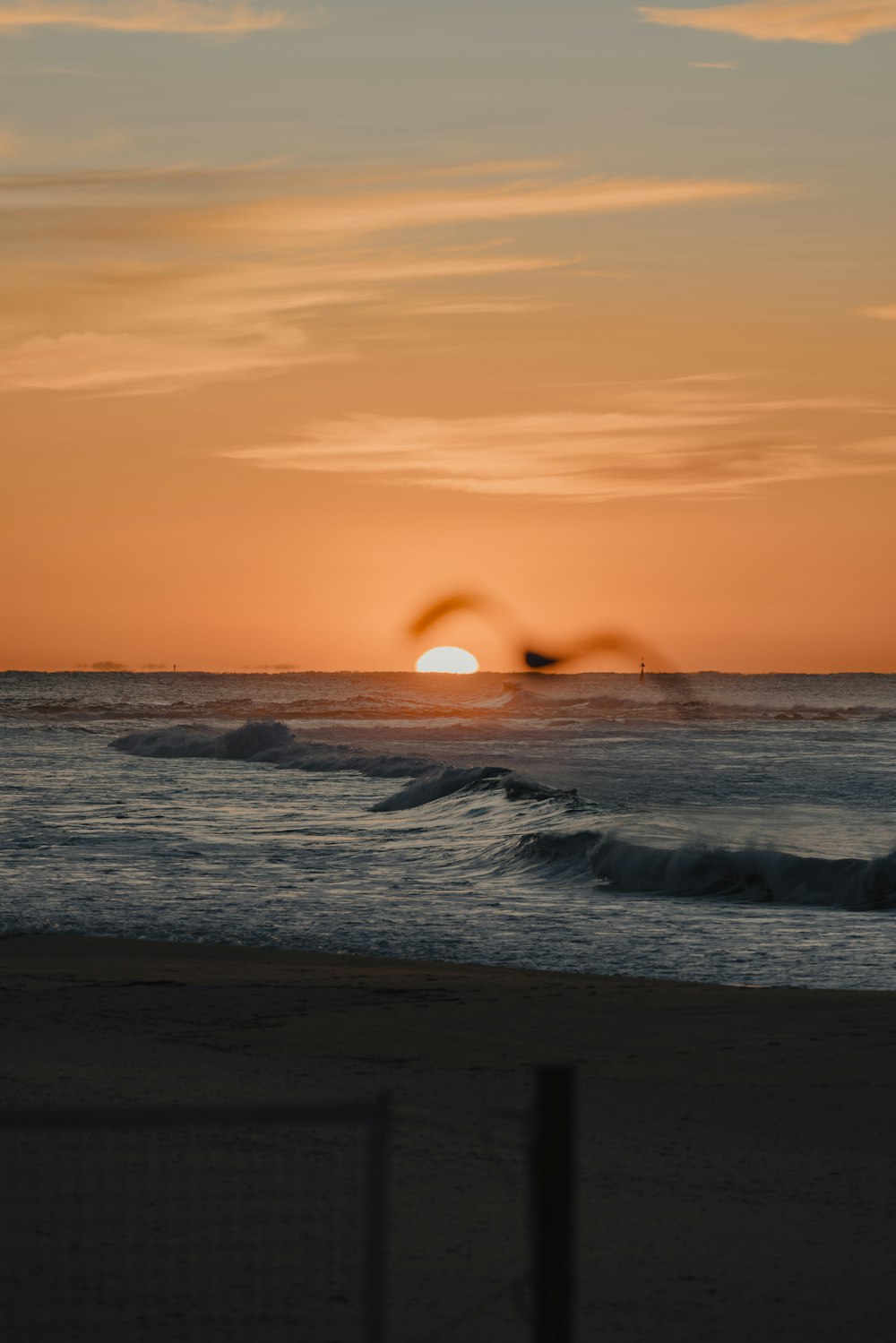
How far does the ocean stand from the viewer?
43.9ft

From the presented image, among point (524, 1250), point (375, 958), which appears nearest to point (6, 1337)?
point (524, 1250)

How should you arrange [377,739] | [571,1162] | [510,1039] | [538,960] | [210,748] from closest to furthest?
[571,1162], [510,1039], [538,960], [210,748], [377,739]

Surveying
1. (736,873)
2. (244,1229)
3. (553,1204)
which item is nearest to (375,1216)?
(553,1204)

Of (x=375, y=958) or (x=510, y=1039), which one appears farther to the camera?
(x=375, y=958)

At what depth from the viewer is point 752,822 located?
23.9 meters

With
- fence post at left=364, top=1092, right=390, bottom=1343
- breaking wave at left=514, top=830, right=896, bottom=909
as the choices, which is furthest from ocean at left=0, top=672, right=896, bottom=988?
fence post at left=364, top=1092, right=390, bottom=1343

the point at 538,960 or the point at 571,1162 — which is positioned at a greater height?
the point at 571,1162

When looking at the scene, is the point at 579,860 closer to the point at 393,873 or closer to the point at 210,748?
the point at 393,873

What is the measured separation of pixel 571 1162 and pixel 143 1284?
2.35 metres

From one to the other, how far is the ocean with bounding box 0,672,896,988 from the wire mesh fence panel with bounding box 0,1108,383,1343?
5.80 metres

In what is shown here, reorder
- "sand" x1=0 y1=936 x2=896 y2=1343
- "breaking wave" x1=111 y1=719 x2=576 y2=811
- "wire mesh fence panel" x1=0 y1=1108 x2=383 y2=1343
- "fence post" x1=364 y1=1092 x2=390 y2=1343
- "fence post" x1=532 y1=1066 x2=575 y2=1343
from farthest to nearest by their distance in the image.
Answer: "breaking wave" x1=111 y1=719 x2=576 y2=811, "sand" x1=0 y1=936 x2=896 y2=1343, "wire mesh fence panel" x1=0 y1=1108 x2=383 y2=1343, "fence post" x1=364 y1=1092 x2=390 y2=1343, "fence post" x1=532 y1=1066 x2=575 y2=1343

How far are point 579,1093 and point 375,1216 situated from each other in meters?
4.42

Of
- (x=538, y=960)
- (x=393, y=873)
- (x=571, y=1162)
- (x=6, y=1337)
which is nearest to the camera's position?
(x=571, y=1162)

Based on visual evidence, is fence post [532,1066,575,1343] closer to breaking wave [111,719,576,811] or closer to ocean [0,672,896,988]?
ocean [0,672,896,988]
